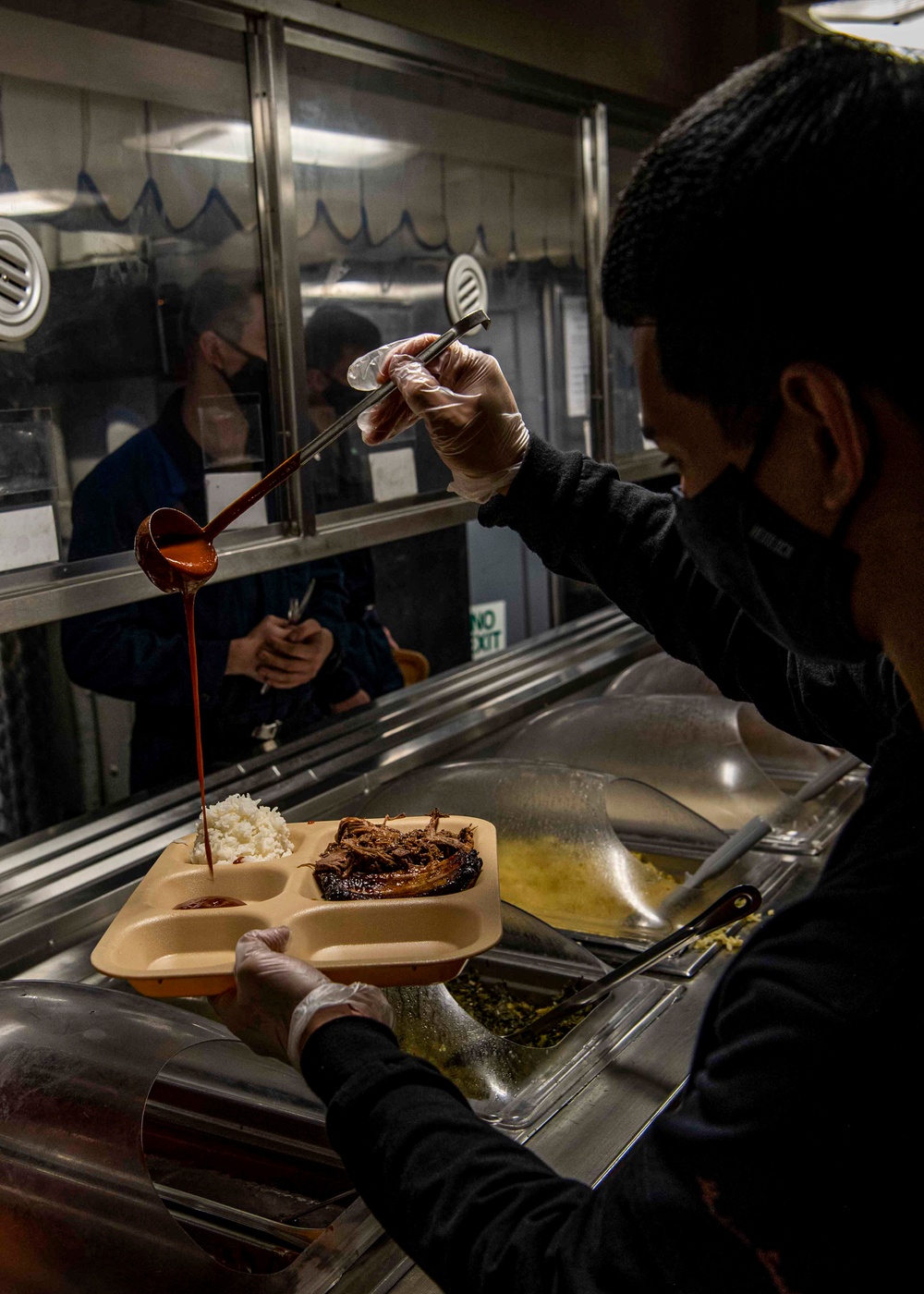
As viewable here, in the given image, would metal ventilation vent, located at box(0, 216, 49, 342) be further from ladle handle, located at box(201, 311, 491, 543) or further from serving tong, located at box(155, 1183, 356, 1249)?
serving tong, located at box(155, 1183, 356, 1249)

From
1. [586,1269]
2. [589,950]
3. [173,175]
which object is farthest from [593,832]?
[173,175]

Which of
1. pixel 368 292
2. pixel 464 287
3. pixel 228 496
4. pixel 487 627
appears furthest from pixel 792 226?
pixel 487 627

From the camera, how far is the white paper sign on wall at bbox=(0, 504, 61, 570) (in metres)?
1.79

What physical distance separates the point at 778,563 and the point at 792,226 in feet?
0.72

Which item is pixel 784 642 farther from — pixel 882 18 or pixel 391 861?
pixel 882 18

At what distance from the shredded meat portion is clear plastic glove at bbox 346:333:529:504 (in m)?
0.43

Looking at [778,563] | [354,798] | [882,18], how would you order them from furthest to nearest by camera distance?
[882,18] < [354,798] < [778,563]

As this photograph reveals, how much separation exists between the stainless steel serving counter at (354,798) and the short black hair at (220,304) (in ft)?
2.70

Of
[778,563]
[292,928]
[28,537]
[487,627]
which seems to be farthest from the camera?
[487,627]

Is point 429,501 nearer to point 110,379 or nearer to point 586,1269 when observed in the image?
point 110,379

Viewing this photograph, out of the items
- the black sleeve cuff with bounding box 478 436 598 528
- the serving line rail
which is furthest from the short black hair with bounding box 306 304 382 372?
the black sleeve cuff with bounding box 478 436 598 528

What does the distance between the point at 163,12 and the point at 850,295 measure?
178cm

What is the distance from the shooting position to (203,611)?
2.51 meters

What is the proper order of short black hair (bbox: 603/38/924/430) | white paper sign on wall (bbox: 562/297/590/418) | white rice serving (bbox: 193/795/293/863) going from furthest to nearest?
white paper sign on wall (bbox: 562/297/590/418) → white rice serving (bbox: 193/795/293/863) → short black hair (bbox: 603/38/924/430)
